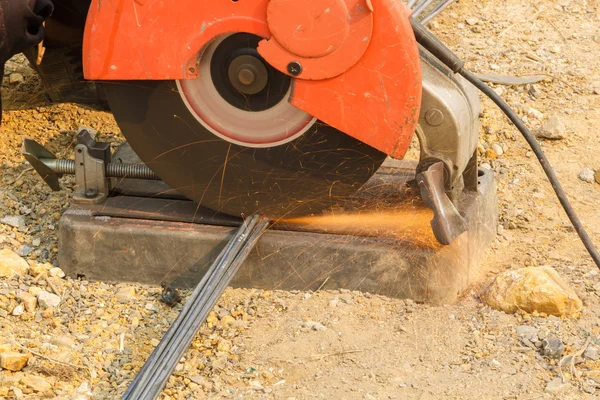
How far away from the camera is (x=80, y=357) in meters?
2.88

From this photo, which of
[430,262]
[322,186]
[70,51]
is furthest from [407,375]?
[70,51]

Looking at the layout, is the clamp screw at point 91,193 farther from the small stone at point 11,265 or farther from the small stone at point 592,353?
the small stone at point 592,353

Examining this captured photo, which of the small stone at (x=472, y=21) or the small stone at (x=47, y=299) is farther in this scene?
the small stone at (x=472, y=21)

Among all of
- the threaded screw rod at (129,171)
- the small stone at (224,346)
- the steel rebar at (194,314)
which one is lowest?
the small stone at (224,346)

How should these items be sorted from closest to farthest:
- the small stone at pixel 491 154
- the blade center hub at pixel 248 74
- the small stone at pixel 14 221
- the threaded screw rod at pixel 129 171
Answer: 1. the blade center hub at pixel 248 74
2. the threaded screw rod at pixel 129 171
3. the small stone at pixel 14 221
4. the small stone at pixel 491 154

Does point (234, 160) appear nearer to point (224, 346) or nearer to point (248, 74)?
point (248, 74)

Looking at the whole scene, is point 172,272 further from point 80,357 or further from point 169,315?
point 80,357

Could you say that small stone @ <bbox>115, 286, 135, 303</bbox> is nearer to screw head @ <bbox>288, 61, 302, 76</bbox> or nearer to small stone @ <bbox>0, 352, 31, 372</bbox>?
small stone @ <bbox>0, 352, 31, 372</bbox>

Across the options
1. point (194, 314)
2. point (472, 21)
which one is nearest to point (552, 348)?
point (194, 314)

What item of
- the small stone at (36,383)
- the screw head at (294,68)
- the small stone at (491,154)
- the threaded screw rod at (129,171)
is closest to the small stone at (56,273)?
the threaded screw rod at (129,171)

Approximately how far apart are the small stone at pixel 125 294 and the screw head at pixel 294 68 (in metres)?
0.99

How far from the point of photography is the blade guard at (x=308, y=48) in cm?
274

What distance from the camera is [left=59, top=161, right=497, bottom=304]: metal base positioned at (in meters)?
3.16

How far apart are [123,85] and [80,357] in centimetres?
86
